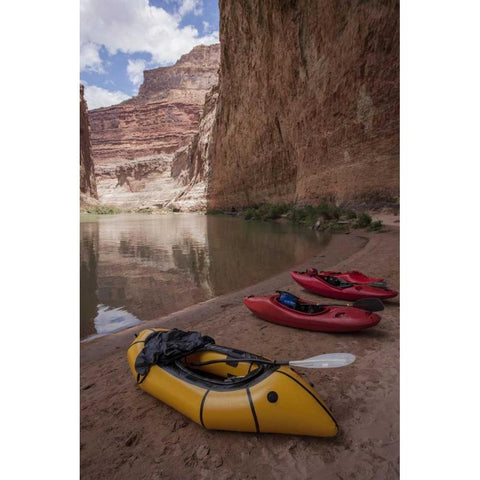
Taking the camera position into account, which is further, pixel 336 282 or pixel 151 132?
pixel 151 132

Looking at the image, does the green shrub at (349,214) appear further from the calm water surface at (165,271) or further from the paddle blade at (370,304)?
the paddle blade at (370,304)

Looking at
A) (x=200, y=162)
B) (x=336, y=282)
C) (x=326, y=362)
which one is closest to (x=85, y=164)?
(x=200, y=162)

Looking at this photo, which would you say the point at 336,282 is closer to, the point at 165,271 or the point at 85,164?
the point at 165,271

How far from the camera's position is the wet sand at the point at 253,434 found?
4.66 ft

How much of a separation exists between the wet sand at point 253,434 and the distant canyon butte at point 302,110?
9815 mm

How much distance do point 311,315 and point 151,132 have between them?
76165mm

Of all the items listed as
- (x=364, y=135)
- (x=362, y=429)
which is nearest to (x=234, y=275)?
(x=362, y=429)

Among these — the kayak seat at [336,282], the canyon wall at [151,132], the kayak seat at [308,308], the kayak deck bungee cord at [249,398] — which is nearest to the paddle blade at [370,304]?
the kayak seat at [308,308]

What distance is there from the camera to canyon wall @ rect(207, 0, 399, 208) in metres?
11.0

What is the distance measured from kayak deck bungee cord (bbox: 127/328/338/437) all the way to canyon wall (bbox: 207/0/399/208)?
35.9 feet

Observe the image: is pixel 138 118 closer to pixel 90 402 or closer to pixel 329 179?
pixel 329 179

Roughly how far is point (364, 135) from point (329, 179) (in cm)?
281

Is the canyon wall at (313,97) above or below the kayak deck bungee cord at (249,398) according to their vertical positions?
above

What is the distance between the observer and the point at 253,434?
5.29 feet
